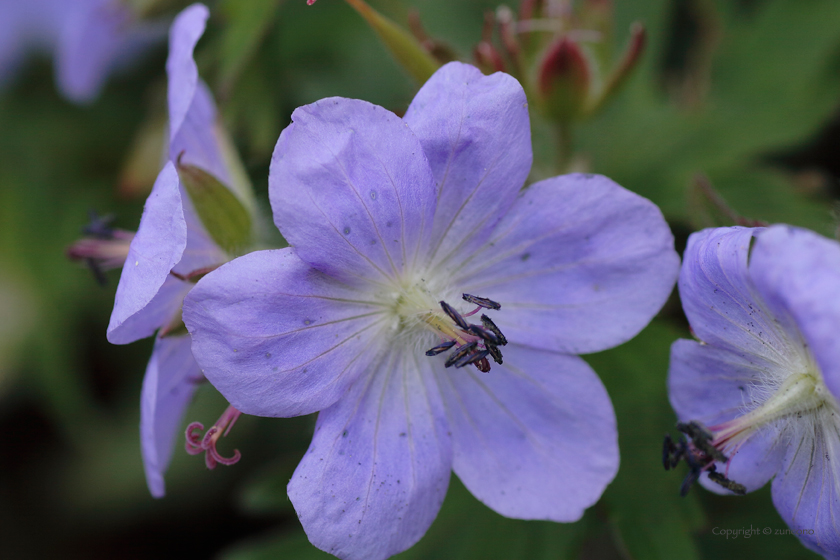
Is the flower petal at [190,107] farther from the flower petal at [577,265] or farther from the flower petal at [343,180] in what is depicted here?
the flower petal at [577,265]

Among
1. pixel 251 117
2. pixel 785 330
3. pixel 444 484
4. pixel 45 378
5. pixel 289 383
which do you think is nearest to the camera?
pixel 785 330

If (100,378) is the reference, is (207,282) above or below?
above

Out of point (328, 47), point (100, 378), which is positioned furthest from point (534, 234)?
point (100, 378)

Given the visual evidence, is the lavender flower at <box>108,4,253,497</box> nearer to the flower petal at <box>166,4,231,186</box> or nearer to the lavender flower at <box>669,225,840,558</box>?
the flower petal at <box>166,4,231,186</box>

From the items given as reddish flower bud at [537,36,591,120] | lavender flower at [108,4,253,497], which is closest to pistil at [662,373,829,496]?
lavender flower at [108,4,253,497]

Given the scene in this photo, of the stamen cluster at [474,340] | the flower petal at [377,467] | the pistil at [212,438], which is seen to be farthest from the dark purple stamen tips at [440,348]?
the pistil at [212,438]

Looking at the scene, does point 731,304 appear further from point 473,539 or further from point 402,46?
point 473,539

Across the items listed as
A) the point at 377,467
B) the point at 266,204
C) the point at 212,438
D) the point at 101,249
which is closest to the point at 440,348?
the point at 377,467

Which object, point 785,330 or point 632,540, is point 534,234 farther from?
point 632,540
